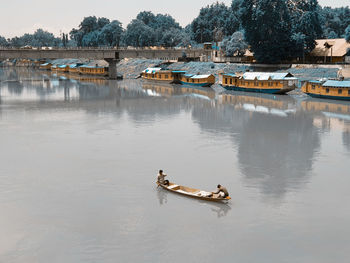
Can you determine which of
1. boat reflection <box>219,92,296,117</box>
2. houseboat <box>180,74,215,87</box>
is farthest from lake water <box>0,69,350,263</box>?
houseboat <box>180,74,215,87</box>

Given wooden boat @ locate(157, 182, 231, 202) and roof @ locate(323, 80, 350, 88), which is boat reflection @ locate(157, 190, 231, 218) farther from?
roof @ locate(323, 80, 350, 88)

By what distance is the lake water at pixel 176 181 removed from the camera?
20016 mm

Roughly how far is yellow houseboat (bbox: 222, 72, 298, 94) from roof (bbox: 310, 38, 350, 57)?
20969mm

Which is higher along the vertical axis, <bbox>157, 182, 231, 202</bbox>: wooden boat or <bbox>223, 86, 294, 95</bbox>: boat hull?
<bbox>223, 86, 294, 95</bbox>: boat hull

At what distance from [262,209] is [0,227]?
A: 1419cm

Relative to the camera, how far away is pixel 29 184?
29.1 meters

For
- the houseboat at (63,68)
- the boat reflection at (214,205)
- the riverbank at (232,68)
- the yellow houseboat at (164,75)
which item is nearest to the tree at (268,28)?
the riverbank at (232,68)

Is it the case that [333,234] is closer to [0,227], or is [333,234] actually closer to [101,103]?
[0,227]

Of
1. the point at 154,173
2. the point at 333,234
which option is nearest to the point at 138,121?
the point at 154,173

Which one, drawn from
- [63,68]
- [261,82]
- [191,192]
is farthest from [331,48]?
[63,68]

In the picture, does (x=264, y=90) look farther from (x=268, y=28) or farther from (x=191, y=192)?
(x=191, y=192)

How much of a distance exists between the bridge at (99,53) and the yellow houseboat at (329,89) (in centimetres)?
6242

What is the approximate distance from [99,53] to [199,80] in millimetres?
34569

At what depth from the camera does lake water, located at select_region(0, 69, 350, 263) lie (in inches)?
788
